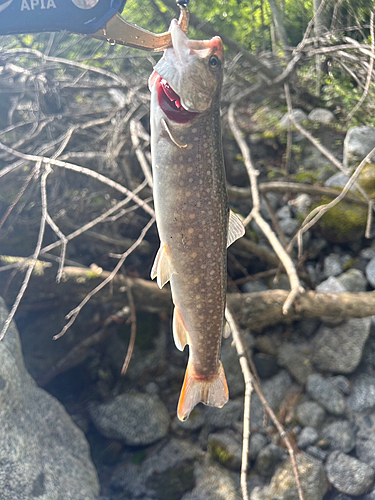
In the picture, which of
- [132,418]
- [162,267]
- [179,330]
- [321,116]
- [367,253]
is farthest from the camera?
[321,116]

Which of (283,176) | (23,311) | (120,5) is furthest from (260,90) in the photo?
(120,5)

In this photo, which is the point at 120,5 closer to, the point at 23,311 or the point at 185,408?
the point at 185,408

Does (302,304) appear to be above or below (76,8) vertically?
below

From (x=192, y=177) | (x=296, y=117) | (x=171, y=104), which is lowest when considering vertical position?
(x=296, y=117)

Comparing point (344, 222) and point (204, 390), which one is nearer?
point (204, 390)

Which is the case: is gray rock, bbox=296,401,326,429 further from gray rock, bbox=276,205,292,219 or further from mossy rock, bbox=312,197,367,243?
gray rock, bbox=276,205,292,219

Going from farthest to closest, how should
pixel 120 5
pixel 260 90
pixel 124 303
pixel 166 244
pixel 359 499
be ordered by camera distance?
pixel 260 90 < pixel 124 303 < pixel 359 499 < pixel 166 244 < pixel 120 5

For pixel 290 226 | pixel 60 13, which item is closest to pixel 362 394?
pixel 290 226

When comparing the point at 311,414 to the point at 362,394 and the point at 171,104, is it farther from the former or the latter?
the point at 171,104
